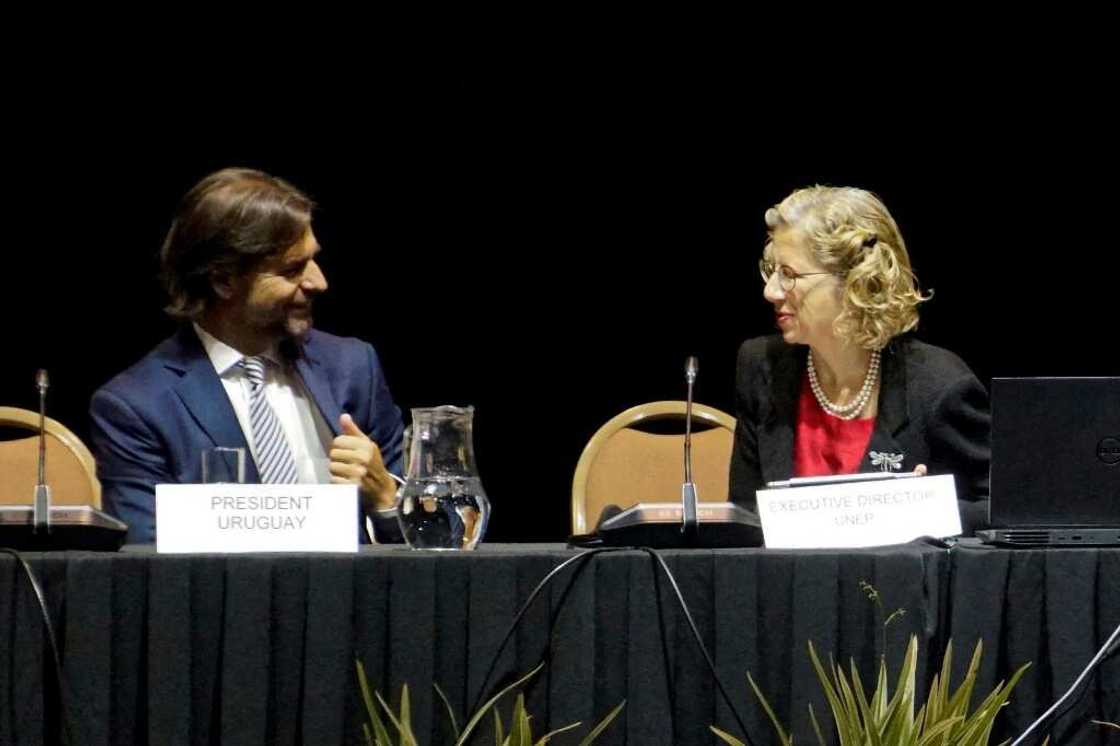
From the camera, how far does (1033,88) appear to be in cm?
361

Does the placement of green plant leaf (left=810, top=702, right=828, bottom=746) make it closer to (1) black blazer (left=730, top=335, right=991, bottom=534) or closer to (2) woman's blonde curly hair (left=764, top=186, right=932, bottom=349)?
(1) black blazer (left=730, top=335, right=991, bottom=534)

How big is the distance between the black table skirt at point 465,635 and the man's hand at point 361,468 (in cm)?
65

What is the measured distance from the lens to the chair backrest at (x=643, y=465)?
115 inches

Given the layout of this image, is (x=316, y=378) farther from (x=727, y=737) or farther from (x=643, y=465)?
(x=727, y=737)

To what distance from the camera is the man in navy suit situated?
2.62 meters

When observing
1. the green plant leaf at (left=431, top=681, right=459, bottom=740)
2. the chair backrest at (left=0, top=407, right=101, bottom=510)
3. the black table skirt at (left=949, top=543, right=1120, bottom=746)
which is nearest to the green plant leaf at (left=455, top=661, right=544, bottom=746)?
the green plant leaf at (left=431, top=681, right=459, bottom=740)

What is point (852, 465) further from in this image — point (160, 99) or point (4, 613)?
point (160, 99)

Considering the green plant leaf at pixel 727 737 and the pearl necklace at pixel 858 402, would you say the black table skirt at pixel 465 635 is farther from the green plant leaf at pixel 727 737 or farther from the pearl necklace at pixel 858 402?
the pearl necklace at pixel 858 402

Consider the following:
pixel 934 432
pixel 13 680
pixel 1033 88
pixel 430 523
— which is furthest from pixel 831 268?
pixel 13 680

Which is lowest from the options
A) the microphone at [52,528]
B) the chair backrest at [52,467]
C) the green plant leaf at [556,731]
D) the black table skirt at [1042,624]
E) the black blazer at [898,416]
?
the green plant leaf at [556,731]

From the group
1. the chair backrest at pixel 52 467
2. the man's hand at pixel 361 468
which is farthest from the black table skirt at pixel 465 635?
the chair backrest at pixel 52 467

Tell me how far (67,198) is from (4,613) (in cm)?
211

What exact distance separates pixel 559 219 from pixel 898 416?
1.42m

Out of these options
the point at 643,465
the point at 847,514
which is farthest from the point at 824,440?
the point at 847,514
